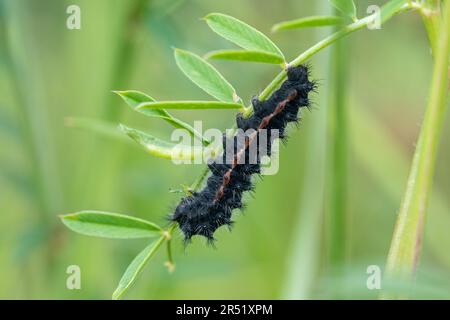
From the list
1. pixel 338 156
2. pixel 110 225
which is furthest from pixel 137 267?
pixel 338 156

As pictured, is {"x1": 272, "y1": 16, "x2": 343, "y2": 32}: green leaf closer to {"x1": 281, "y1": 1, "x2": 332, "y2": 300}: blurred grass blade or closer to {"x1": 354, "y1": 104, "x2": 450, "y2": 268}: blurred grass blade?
{"x1": 281, "y1": 1, "x2": 332, "y2": 300}: blurred grass blade

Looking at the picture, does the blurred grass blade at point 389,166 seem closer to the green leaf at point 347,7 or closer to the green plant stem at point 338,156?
the green plant stem at point 338,156

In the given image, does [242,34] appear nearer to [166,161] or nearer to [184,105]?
[184,105]

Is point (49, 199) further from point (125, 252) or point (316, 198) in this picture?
point (316, 198)

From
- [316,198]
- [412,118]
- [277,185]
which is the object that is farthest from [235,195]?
[412,118]

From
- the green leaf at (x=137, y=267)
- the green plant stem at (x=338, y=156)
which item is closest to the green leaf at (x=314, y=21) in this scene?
the green leaf at (x=137, y=267)

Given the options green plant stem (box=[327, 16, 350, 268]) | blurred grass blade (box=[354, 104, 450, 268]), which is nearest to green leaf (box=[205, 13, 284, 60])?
green plant stem (box=[327, 16, 350, 268])
